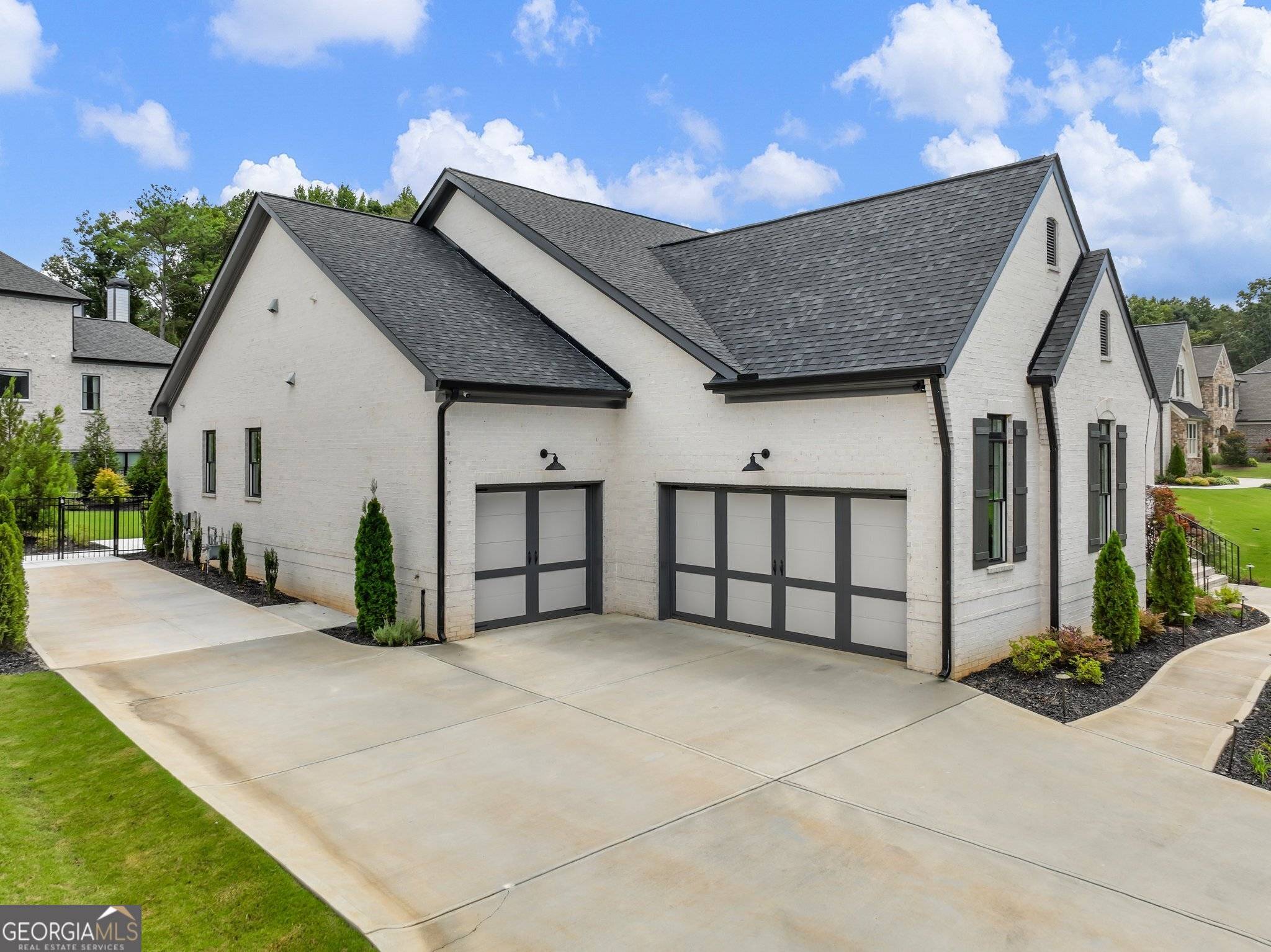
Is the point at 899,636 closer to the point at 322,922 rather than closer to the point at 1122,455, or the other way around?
the point at 1122,455

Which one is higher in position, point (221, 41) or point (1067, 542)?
point (221, 41)

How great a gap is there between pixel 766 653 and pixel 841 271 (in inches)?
236

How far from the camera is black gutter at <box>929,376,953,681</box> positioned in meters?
9.47

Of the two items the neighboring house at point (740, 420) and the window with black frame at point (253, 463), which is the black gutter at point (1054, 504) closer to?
the neighboring house at point (740, 420)

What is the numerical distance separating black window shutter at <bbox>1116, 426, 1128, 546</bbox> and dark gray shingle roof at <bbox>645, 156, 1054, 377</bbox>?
187 inches

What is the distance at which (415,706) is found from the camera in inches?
340

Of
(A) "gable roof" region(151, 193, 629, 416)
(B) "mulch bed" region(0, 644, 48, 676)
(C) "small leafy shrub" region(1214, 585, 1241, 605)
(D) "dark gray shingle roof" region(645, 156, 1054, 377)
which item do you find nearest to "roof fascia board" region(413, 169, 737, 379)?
(D) "dark gray shingle roof" region(645, 156, 1054, 377)

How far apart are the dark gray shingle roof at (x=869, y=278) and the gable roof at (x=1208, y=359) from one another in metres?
49.9

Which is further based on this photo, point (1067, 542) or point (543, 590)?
point (543, 590)

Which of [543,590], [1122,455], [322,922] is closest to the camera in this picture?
[322,922]

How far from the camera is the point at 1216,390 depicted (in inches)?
2053

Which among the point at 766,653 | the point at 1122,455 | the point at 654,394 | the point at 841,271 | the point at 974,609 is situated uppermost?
the point at 841,271

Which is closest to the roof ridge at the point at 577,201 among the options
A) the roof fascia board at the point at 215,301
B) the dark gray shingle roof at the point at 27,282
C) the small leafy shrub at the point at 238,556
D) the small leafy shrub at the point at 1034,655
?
the roof fascia board at the point at 215,301

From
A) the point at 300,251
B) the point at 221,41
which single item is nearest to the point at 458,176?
the point at 300,251
